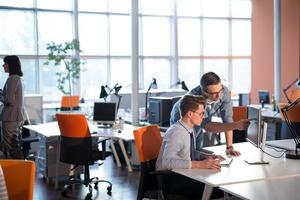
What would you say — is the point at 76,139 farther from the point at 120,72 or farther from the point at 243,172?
the point at 120,72

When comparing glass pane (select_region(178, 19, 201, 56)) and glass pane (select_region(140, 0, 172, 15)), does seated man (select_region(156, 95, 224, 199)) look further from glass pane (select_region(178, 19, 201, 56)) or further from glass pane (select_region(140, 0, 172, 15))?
glass pane (select_region(178, 19, 201, 56))

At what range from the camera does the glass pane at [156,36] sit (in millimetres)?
A: 11945

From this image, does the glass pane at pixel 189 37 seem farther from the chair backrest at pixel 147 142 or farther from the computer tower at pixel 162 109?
the chair backrest at pixel 147 142

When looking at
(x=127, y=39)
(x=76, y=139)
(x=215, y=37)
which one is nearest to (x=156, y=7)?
(x=127, y=39)

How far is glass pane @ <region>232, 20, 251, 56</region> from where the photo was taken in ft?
43.7

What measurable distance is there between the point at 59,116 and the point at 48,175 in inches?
49.1

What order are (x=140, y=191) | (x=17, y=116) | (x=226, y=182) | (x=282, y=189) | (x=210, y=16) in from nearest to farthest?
(x=282, y=189) → (x=226, y=182) → (x=140, y=191) → (x=17, y=116) → (x=210, y=16)

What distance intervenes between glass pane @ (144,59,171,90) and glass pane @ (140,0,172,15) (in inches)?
51.0

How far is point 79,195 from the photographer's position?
5.35 m

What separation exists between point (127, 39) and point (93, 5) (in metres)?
1.26

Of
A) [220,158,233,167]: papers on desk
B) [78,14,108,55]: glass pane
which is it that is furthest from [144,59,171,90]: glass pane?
[220,158,233,167]: papers on desk

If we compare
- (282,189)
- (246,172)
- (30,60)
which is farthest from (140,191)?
(30,60)

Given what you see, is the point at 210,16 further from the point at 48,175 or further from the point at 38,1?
the point at 48,175

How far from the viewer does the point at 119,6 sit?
1151cm
